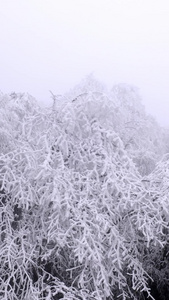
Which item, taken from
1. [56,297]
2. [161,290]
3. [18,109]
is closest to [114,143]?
[18,109]

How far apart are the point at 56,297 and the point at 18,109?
324 cm

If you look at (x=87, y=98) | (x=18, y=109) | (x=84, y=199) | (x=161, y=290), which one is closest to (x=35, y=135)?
(x=18, y=109)

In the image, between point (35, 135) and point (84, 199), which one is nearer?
point (84, 199)

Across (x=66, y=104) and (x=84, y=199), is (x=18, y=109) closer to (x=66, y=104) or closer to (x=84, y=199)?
(x=66, y=104)

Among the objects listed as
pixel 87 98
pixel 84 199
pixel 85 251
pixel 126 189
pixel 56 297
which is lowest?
pixel 56 297

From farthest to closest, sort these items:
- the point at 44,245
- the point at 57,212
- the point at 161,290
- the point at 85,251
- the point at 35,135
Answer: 1. the point at 161,290
2. the point at 35,135
3. the point at 44,245
4. the point at 57,212
5. the point at 85,251

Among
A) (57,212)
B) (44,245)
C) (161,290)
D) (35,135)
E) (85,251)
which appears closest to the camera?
(85,251)

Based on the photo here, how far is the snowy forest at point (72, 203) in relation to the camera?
4.43 meters

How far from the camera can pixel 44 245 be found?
16.7 ft

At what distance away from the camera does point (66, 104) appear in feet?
17.3

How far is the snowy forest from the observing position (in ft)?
14.5

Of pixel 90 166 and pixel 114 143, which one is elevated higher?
pixel 114 143

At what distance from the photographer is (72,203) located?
14.7 ft

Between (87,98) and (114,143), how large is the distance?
0.86 m
